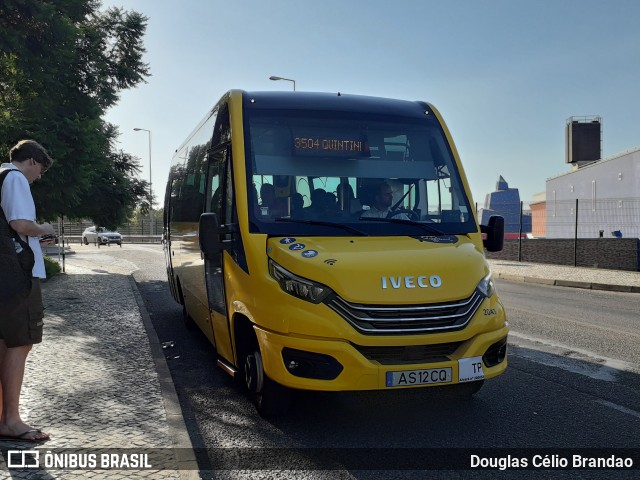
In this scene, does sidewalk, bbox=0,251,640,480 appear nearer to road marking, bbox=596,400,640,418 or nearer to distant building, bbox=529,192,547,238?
road marking, bbox=596,400,640,418

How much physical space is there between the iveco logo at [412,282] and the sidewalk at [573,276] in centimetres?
1255

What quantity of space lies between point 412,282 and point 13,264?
2605 mm

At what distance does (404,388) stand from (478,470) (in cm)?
70

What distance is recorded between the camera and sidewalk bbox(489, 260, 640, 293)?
15.6 meters

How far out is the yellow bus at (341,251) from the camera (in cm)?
419

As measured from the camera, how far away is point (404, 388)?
13.6ft

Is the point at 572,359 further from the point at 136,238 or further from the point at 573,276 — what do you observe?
the point at 136,238

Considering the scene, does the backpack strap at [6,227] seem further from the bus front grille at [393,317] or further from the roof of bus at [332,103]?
the roof of bus at [332,103]

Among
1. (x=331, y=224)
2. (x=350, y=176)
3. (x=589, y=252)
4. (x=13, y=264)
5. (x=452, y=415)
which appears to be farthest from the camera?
(x=589, y=252)

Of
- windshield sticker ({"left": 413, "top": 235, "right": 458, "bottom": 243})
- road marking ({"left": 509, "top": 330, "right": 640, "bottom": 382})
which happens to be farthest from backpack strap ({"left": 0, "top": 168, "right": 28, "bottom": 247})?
road marking ({"left": 509, "top": 330, "right": 640, "bottom": 382})

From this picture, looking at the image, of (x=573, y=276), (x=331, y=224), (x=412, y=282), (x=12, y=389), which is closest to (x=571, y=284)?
(x=573, y=276)

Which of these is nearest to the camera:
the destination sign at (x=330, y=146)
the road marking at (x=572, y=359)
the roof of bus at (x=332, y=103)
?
the destination sign at (x=330, y=146)

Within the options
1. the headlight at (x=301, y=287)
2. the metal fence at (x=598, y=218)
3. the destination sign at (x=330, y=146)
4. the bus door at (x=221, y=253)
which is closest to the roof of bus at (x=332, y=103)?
the destination sign at (x=330, y=146)

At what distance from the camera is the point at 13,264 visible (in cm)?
377
